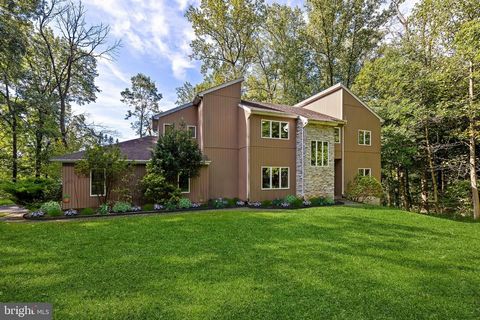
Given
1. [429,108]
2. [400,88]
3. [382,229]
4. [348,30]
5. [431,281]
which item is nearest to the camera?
[431,281]

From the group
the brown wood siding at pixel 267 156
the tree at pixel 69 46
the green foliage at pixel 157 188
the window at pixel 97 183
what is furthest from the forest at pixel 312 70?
the brown wood siding at pixel 267 156

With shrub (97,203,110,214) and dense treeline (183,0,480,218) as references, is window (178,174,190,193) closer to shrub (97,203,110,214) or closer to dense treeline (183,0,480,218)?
shrub (97,203,110,214)

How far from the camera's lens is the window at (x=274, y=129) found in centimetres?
1381

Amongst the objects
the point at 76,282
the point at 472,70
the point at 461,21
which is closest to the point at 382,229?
the point at 76,282

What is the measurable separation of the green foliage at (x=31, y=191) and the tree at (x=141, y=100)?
55.0ft

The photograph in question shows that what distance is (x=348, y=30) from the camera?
22.5m

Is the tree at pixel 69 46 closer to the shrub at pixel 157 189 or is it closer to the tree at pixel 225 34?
the tree at pixel 225 34

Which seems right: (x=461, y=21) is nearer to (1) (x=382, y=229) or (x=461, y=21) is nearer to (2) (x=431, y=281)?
(1) (x=382, y=229)

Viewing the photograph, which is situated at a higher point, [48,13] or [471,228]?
[48,13]

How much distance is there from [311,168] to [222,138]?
5830mm

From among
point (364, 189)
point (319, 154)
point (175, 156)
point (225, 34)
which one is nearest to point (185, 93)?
point (225, 34)

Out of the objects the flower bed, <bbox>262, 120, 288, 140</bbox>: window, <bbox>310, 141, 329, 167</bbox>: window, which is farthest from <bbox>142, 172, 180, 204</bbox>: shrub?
<bbox>310, 141, 329, 167</bbox>: window

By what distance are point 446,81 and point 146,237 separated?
18495mm

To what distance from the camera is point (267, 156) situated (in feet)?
45.0
